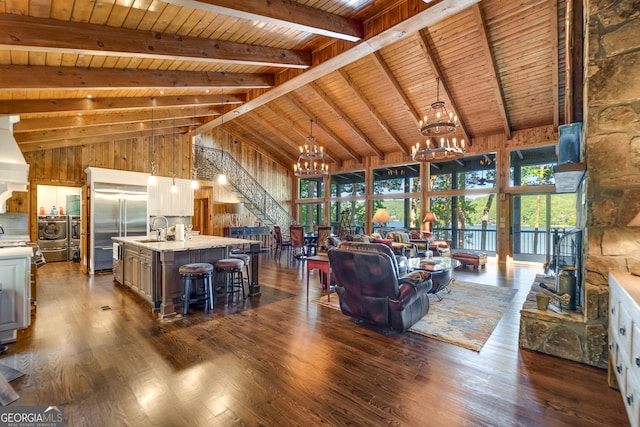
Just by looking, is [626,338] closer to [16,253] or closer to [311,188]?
[16,253]

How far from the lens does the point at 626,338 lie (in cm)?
176

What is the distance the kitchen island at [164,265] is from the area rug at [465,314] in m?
1.80

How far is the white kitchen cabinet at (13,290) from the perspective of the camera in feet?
9.48

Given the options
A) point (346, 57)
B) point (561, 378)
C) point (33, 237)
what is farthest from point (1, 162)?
point (561, 378)

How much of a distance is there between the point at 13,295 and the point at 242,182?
30.2ft

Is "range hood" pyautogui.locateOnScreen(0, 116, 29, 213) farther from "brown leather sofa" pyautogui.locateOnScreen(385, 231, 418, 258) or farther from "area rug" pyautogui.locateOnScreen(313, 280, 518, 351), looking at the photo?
"brown leather sofa" pyautogui.locateOnScreen(385, 231, 418, 258)

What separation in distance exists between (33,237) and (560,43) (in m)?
12.9

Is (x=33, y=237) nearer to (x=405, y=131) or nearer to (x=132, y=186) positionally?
(x=132, y=186)

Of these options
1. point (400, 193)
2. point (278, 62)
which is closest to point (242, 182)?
point (400, 193)

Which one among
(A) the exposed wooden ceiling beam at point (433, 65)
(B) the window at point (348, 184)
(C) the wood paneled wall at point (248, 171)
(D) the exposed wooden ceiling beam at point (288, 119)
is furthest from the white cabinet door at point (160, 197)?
(A) the exposed wooden ceiling beam at point (433, 65)

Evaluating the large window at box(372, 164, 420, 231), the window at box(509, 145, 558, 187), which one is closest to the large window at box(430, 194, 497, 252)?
the large window at box(372, 164, 420, 231)

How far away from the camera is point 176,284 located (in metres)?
4.19

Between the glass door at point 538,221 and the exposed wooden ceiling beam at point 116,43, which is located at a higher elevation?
the exposed wooden ceiling beam at point 116,43

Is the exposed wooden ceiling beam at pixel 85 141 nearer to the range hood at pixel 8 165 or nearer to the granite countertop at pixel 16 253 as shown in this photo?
the range hood at pixel 8 165
